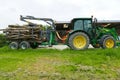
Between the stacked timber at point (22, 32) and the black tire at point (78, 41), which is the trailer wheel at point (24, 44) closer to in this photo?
the stacked timber at point (22, 32)

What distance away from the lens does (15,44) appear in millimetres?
28328

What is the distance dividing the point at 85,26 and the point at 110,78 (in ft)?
34.4

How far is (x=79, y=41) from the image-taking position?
74.5 ft

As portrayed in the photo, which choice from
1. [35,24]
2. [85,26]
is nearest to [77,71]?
[85,26]

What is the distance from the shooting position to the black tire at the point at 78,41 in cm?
2252

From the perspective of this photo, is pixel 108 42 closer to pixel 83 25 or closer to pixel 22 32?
pixel 83 25

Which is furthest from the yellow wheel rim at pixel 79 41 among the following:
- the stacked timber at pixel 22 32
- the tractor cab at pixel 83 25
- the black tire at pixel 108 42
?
the stacked timber at pixel 22 32

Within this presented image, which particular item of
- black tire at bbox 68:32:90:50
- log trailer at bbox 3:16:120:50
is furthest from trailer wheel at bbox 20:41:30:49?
black tire at bbox 68:32:90:50

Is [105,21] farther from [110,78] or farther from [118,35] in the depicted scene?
[110,78]

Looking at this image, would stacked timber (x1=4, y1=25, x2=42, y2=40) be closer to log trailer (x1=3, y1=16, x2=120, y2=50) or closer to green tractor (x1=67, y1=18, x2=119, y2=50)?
log trailer (x1=3, y1=16, x2=120, y2=50)

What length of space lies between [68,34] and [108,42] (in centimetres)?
244

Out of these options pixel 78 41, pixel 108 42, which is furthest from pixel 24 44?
pixel 108 42

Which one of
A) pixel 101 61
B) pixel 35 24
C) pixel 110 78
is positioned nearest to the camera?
pixel 110 78

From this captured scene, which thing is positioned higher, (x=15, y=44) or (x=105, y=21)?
(x=105, y=21)
